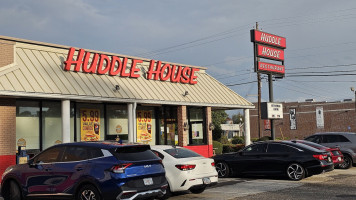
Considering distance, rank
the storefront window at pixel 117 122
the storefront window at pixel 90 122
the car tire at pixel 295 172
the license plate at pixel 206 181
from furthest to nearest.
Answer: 1. the storefront window at pixel 117 122
2. the storefront window at pixel 90 122
3. the car tire at pixel 295 172
4. the license plate at pixel 206 181

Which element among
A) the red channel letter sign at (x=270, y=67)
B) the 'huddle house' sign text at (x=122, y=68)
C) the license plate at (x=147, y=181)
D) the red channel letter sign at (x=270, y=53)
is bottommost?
the license plate at (x=147, y=181)

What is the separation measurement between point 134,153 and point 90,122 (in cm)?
1019

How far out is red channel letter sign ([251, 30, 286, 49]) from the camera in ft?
85.6

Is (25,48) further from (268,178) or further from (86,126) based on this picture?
(268,178)


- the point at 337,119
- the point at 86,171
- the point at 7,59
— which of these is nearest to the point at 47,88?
the point at 7,59

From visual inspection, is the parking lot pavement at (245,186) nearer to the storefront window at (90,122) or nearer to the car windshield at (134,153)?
the car windshield at (134,153)

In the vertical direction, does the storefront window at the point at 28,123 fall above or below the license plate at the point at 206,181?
above

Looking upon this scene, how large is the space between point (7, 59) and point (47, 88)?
1.82 meters

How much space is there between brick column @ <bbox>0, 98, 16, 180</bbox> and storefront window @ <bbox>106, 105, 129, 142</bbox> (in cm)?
531

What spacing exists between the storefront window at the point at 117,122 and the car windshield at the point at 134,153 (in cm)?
1052

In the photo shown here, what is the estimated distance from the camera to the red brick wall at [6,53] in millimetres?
15347

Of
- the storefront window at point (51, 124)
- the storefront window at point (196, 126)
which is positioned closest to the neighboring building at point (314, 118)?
the storefront window at point (196, 126)

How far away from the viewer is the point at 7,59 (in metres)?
15.5

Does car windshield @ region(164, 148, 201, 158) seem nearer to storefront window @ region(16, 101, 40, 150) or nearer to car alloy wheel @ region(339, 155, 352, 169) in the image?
storefront window @ region(16, 101, 40, 150)
